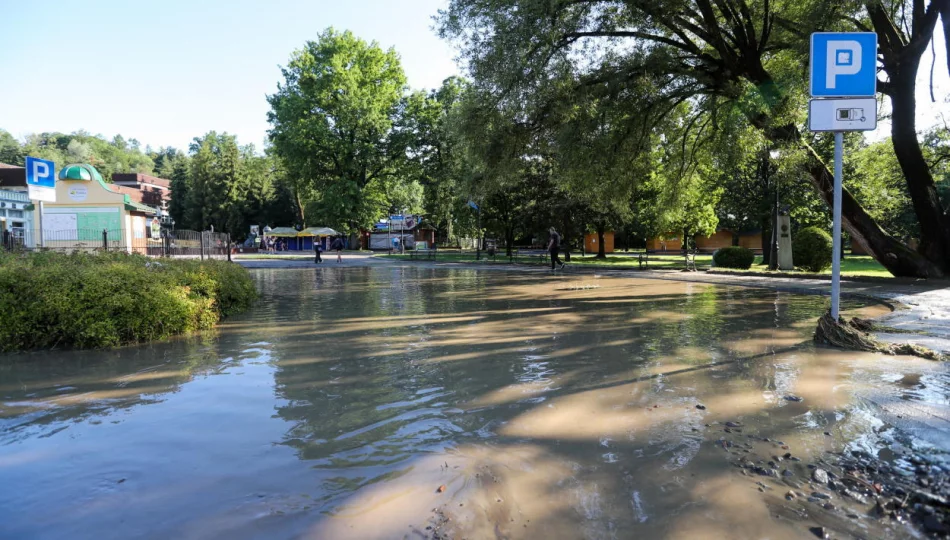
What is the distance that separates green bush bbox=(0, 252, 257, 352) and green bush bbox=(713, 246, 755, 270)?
23.2 metres

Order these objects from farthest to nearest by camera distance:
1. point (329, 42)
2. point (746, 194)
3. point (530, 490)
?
point (329, 42), point (746, 194), point (530, 490)

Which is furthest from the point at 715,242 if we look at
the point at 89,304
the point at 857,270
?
the point at 89,304

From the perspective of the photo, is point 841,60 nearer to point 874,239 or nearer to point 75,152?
point 874,239

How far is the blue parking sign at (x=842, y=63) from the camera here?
6.93 meters

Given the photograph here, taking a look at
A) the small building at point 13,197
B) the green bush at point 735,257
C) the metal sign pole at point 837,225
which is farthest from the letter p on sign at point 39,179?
the small building at point 13,197

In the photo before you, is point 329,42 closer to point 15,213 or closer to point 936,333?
point 15,213

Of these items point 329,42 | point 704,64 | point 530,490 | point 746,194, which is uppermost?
point 329,42

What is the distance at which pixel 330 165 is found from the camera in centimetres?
5097

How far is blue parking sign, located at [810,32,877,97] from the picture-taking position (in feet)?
22.7

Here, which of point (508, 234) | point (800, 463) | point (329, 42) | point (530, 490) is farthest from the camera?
point (329, 42)

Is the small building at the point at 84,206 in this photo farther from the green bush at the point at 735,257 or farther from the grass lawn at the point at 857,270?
the grass lawn at the point at 857,270

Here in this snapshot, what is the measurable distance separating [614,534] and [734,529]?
637 mm

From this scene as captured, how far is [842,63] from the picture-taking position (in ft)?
22.7

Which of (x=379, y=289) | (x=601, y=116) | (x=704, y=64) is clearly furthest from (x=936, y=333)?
(x=379, y=289)
